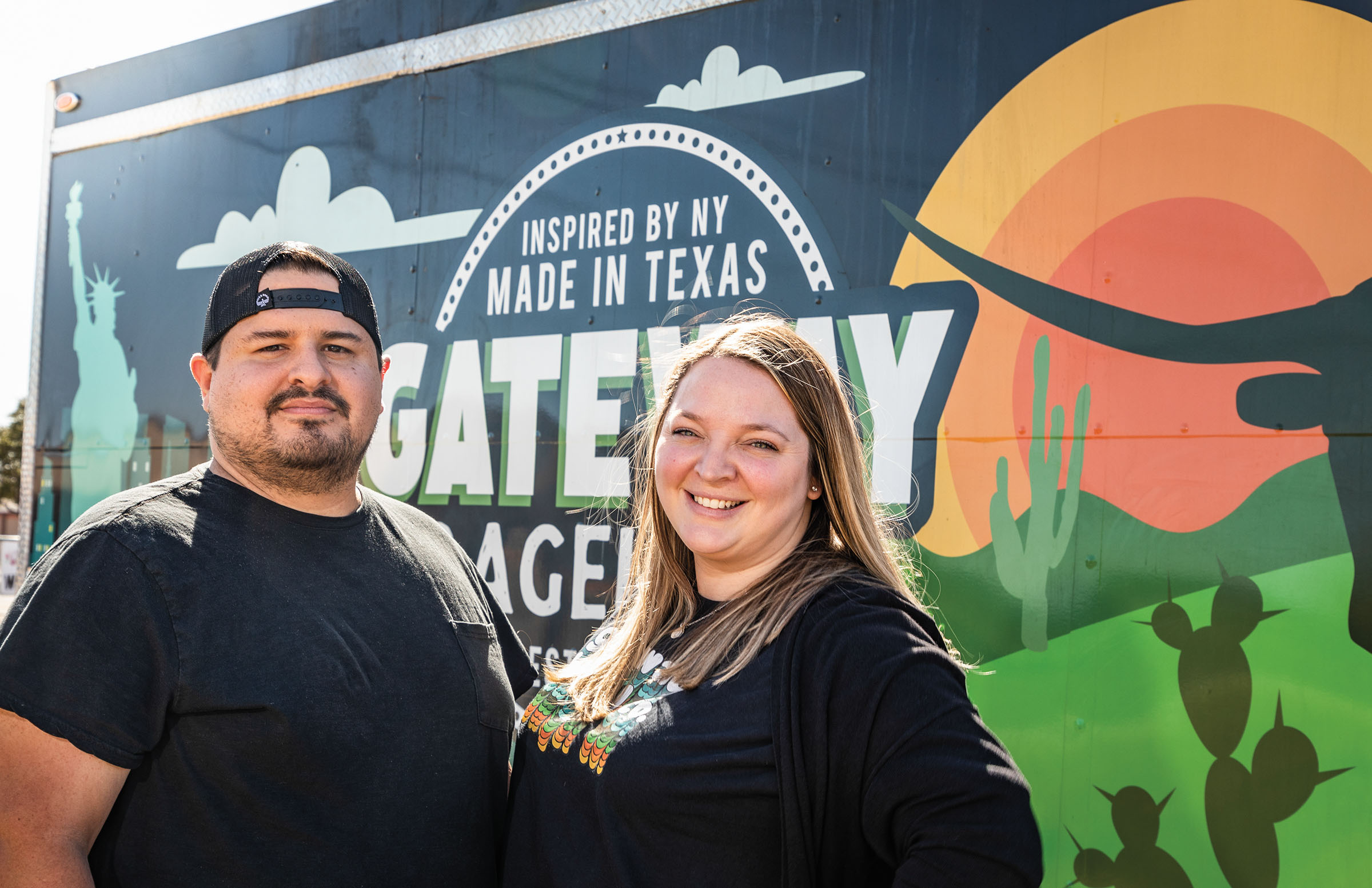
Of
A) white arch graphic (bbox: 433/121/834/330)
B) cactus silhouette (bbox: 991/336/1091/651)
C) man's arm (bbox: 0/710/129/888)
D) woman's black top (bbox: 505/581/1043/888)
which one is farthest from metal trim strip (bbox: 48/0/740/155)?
man's arm (bbox: 0/710/129/888)

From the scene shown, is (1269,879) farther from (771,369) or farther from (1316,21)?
(1316,21)

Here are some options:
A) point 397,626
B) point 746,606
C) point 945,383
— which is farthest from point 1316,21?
point 397,626

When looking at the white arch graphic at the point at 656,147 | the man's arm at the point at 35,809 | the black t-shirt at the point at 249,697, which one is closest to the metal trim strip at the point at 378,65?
the white arch graphic at the point at 656,147

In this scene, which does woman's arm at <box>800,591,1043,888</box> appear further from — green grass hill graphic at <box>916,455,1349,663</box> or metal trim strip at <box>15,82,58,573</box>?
metal trim strip at <box>15,82,58,573</box>

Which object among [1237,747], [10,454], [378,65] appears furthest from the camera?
[10,454]

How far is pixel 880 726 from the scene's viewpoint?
133 cm

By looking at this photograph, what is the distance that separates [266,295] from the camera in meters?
1.91

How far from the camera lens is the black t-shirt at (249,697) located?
1543mm

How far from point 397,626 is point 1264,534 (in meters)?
1.69

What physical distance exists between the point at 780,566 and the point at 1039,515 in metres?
0.93

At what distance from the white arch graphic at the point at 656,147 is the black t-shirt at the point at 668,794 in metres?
1.45

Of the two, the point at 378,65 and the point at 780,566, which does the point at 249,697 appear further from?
the point at 378,65

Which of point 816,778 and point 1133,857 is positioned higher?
point 816,778

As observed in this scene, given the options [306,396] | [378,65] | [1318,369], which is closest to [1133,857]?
[1318,369]
